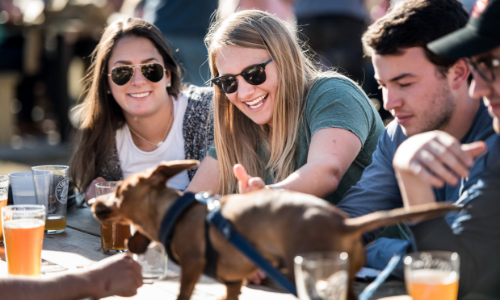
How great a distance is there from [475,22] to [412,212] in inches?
24.5

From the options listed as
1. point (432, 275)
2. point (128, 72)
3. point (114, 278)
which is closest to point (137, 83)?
point (128, 72)

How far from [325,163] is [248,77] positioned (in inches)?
22.3

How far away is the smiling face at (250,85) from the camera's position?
7.92 ft

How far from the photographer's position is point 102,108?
328 cm

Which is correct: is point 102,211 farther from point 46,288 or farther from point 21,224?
point 21,224

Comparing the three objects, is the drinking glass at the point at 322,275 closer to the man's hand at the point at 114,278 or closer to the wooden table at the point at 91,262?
the wooden table at the point at 91,262

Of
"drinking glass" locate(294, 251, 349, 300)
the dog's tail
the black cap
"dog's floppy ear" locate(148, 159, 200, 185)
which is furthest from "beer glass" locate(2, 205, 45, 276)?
the black cap

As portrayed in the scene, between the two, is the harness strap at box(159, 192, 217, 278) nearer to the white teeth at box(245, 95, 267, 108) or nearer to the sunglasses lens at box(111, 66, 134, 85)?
the white teeth at box(245, 95, 267, 108)

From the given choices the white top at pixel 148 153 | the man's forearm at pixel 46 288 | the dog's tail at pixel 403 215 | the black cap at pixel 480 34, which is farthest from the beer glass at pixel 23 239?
the white top at pixel 148 153

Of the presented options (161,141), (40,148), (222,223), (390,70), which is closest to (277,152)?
(390,70)

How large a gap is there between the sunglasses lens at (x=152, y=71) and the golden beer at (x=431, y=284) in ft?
7.49

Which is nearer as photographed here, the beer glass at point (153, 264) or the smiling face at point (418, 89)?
the beer glass at point (153, 264)

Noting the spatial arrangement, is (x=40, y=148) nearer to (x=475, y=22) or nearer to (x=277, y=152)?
(x=277, y=152)

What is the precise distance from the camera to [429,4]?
1790 millimetres
